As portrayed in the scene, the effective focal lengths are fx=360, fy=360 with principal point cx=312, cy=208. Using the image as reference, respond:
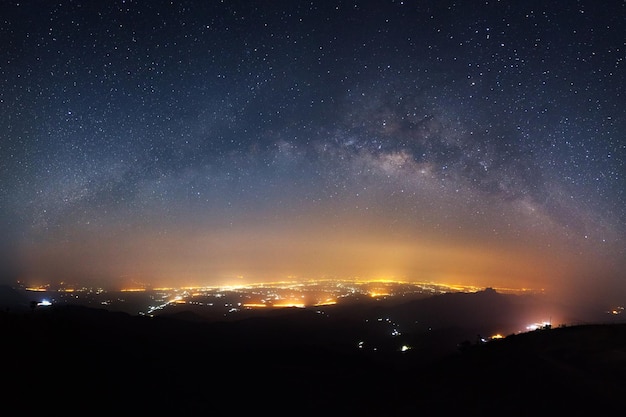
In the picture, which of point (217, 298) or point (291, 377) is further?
point (217, 298)

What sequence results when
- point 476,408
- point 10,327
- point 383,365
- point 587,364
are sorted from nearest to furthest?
point 476,408, point 587,364, point 10,327, point 383,365

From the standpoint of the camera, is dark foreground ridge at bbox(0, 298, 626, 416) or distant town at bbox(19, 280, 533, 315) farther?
distant town at bbox(19, 280, 533, 315)

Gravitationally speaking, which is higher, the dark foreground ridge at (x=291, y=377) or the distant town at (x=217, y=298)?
the dark foreground ridge at (x=291, y=377)

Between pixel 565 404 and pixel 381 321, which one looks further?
pixel 381 321

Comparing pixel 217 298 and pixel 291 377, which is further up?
pixel 291 377

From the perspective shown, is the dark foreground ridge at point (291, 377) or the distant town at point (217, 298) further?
the distant town at point (217, 298)

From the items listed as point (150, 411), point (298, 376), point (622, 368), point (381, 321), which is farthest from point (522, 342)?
point (381, 321)

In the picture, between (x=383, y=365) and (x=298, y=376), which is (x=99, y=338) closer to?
(x=298, y=376)

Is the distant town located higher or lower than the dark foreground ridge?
lower
